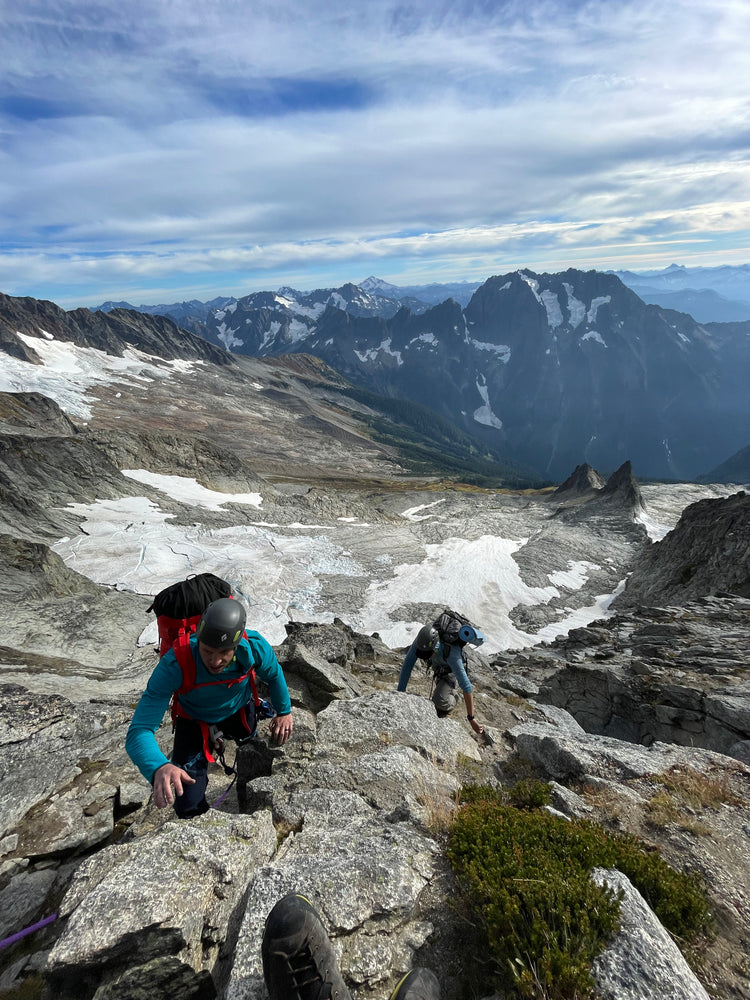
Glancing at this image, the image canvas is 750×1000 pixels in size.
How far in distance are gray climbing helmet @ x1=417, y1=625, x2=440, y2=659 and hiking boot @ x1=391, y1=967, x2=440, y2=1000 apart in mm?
8316

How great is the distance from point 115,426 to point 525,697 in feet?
583

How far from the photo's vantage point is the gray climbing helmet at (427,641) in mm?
13406

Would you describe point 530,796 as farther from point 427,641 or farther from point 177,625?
point 177,625

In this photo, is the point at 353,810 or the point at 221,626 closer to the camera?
the point at 221,626

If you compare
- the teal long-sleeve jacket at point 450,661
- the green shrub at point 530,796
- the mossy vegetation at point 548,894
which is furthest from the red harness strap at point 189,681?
the teal long-sleeve jacket at point 450,661

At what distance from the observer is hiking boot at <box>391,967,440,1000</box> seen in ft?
15.9

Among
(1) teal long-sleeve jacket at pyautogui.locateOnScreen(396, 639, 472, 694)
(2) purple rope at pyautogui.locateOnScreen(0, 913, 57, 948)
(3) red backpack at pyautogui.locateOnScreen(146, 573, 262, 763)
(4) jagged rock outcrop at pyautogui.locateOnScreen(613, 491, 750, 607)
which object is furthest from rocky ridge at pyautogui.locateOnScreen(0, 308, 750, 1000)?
(4) jagged rock outcrop at pyautogui.locateOnScreen(613, 491, 750, 607)

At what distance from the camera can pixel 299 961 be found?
4.68m

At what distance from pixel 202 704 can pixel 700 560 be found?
4931 cm

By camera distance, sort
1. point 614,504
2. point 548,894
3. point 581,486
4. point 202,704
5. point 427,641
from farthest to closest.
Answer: point 581,486
point 614,504
point 427,641
point 202,704
point 548,894

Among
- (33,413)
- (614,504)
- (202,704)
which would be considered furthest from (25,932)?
(33,413)

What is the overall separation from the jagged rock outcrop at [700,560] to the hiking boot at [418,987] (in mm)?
36486

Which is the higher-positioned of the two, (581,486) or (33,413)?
(33,413)

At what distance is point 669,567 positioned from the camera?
50.2m
